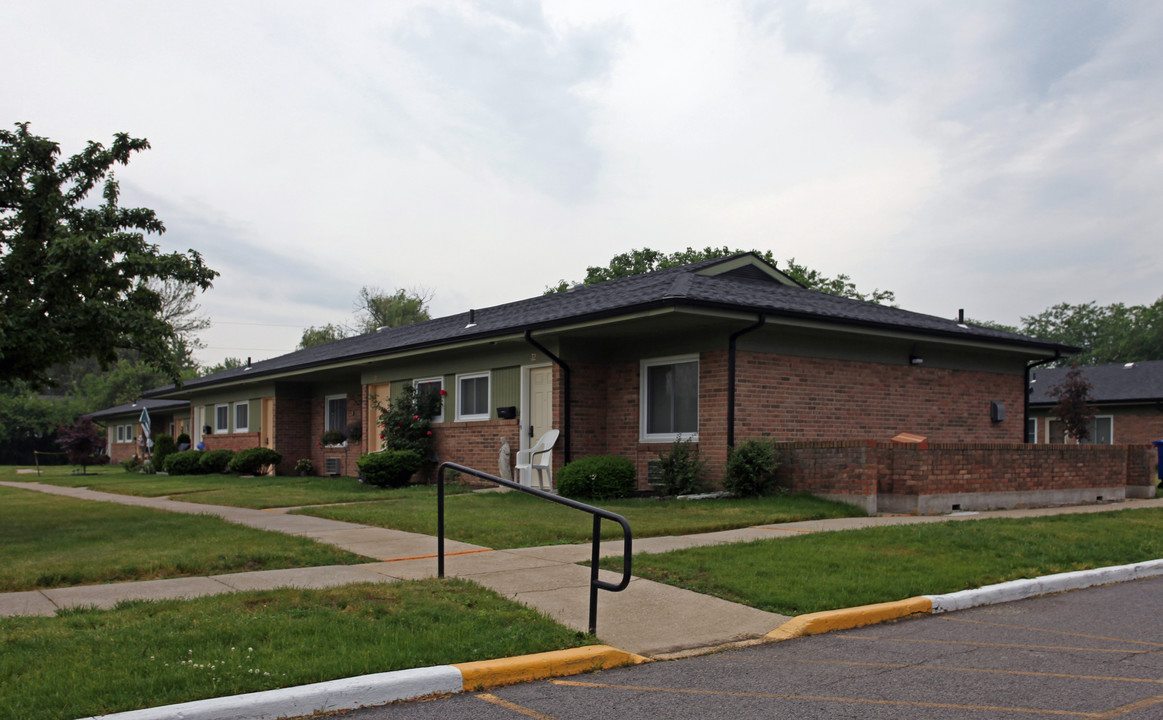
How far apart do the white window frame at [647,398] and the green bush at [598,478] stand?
1.07 meters

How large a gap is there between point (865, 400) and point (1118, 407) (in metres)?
18.8

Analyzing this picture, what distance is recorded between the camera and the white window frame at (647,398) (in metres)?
16.0

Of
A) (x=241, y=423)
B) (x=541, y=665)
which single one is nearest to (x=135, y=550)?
(x=541, y=665)

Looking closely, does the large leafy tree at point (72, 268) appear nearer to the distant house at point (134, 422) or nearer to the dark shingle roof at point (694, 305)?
the dark shingle roof at point (694, 305)

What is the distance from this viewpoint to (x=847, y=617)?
7.00m

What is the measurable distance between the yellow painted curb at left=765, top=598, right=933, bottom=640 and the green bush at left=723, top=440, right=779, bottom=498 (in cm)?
667

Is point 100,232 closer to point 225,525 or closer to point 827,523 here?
point 225,525

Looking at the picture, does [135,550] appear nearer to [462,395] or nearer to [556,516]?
[556,516]

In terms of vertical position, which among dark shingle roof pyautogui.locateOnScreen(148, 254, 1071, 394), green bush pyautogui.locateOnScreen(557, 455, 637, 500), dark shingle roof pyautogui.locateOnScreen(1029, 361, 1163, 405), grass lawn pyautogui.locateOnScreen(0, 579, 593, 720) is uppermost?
dark shingle roof pyautogui.locateOnScreen(148, 254, 1071, 394)

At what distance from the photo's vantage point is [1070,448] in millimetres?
15547

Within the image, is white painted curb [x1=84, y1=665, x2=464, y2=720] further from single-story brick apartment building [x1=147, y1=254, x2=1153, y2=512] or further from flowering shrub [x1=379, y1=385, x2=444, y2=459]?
flowering shrub [x1=379, y1=385, x2=444, y2=459]

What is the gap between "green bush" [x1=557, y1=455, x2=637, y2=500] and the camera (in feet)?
50.0

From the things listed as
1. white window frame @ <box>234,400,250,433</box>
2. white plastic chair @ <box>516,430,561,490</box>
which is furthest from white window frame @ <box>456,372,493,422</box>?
white window frame @ <box>234,400,250,433</box>

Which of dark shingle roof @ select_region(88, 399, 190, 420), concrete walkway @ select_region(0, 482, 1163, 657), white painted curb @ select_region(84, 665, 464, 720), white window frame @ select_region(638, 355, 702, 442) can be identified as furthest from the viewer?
dark shingle roof @ select_region(88, 399, 190, 420)
